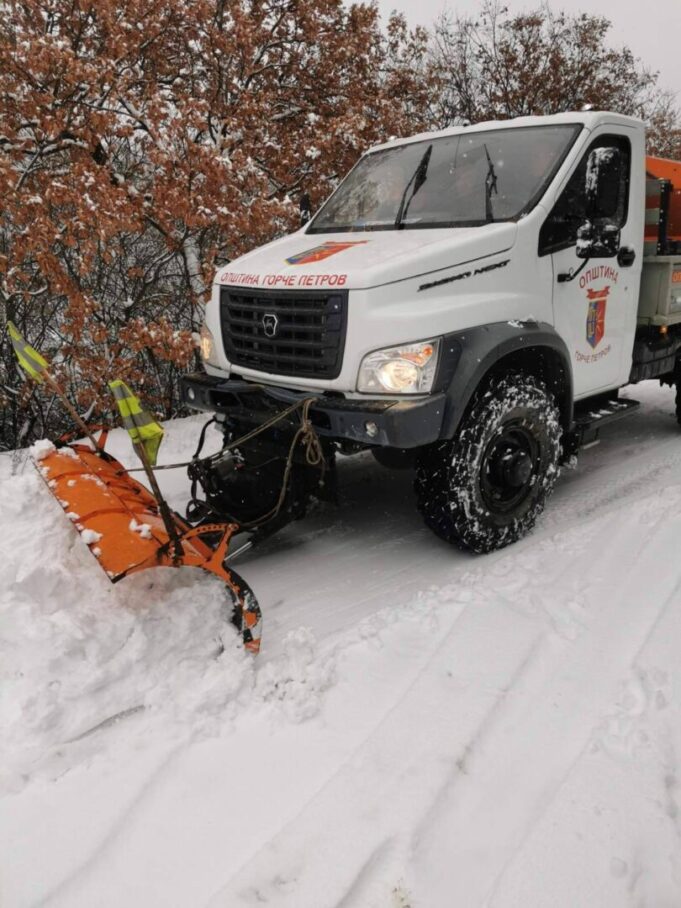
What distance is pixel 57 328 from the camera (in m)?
7.15

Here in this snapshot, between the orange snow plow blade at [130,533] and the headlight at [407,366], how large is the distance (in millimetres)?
1044

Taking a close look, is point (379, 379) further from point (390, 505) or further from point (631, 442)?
point (631, 442)

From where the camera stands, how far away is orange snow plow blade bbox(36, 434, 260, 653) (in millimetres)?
2607

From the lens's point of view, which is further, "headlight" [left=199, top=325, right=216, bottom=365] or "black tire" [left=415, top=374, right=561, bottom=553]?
"headlight" [left=199, top=325, right=216, bottom=365]

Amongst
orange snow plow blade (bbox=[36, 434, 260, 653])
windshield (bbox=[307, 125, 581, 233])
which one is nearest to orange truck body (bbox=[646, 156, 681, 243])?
windshield (bbox=[307, 125, 581, 233])

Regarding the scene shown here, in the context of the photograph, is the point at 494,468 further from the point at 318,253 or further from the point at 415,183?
the point at 415,183

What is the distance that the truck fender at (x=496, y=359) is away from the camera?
127 inches

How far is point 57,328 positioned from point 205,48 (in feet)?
11.2

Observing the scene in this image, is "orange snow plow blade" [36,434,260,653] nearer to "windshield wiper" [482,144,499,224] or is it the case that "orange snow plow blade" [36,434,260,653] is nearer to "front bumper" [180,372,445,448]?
"front bumper" [180,372,445,448]

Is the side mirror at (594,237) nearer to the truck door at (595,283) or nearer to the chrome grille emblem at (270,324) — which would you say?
the truck door at (595,283)

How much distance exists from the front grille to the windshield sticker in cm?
28

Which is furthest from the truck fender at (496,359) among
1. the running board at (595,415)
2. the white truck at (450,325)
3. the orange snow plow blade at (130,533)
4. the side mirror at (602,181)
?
the orange snow plow blade at (130,533)

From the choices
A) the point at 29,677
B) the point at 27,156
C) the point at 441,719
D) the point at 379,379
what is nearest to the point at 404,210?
the point at 379,379

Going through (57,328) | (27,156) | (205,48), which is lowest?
(57,328)
